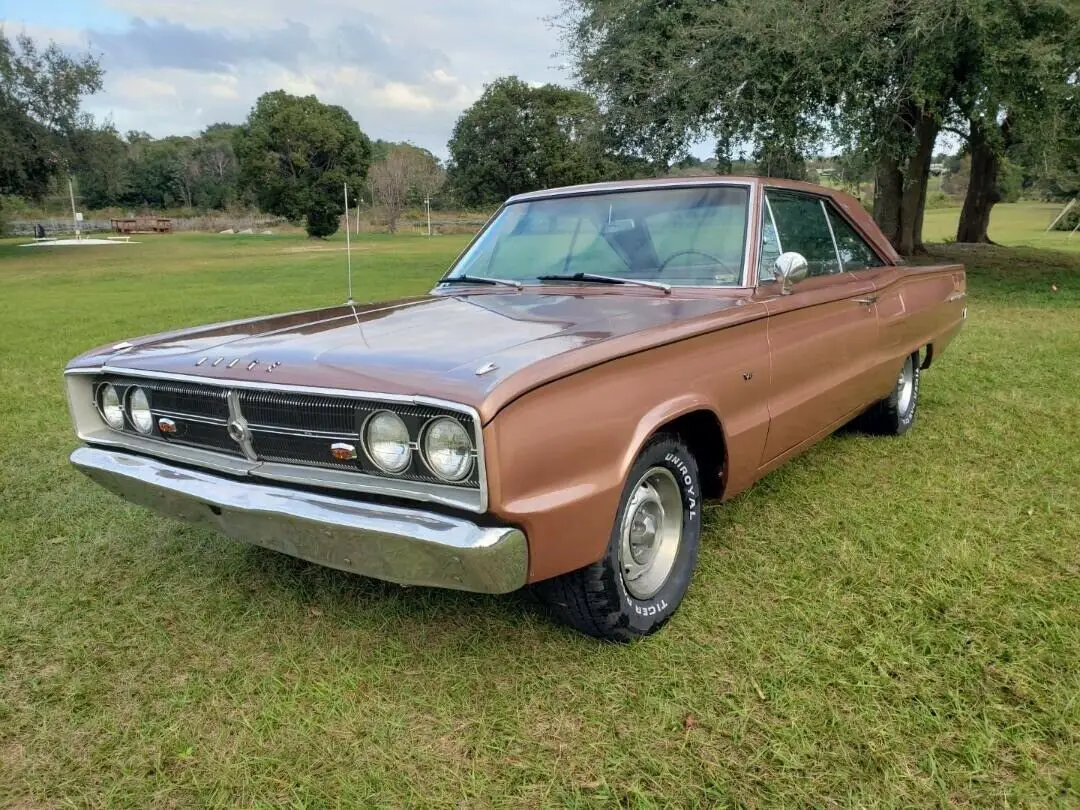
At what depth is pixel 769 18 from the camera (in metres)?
10.7

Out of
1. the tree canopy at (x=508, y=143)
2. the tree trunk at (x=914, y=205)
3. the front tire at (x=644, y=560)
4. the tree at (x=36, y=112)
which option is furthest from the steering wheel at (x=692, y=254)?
the tree canopy at (x=508, y=143)

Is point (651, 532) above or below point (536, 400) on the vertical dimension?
below

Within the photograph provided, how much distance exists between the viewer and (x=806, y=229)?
3.71 meters

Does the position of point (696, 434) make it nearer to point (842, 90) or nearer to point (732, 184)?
point (732, 184)

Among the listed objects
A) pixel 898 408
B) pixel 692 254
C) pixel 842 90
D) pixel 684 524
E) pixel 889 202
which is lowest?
pixel 898 408

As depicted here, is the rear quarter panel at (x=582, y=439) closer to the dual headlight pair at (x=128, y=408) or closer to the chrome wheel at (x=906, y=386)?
the dual headlight pair at (x=128, y=408)

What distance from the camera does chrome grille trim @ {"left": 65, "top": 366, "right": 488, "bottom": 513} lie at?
1988 millimetres

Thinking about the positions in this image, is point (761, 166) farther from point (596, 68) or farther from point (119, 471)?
point (119, 471)

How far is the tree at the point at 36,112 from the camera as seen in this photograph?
2692cm

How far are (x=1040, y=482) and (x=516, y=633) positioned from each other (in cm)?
283

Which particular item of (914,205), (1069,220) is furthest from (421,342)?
(1069,220)

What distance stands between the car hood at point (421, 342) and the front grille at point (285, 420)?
55mm

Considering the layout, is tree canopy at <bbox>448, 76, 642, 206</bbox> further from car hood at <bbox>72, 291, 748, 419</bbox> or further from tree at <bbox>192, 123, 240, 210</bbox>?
car hood at <bbox>72, 291, 748, 419</bbox>

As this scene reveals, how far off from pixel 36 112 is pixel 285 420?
32833 millimetres
